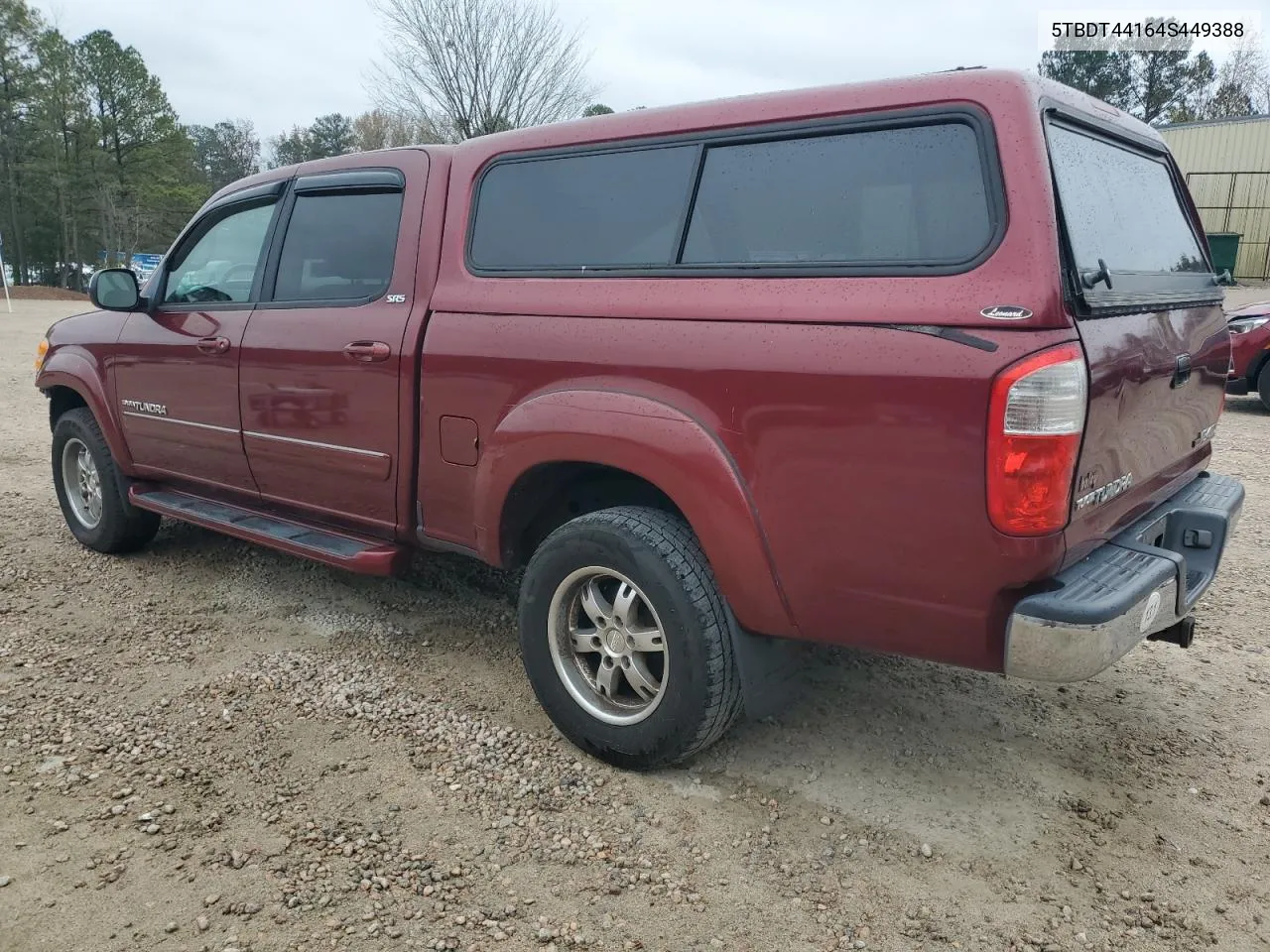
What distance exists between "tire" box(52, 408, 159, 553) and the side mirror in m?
0.82

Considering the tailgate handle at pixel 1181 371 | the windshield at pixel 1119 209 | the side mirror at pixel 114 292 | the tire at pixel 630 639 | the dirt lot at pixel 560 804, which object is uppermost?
the windshield at pixel 1119 209

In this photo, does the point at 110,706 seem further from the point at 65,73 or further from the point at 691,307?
the point at 65,73

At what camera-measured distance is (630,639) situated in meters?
2.90

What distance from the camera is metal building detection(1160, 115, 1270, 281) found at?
75.8ft

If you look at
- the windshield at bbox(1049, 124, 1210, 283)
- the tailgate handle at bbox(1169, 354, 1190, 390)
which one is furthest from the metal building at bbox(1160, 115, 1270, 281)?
the tailgate handle at bbox(1169, 354, 1190, 390)

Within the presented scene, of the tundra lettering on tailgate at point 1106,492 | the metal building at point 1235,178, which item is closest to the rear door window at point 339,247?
the tundra lettering on tailgate at point 1106,492

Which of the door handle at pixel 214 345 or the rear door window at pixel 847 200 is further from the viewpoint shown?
the door handle at pixel 214 345

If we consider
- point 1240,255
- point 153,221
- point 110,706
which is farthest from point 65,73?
point 110,706

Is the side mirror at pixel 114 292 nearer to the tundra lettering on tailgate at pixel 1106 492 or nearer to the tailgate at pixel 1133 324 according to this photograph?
the tailgate at pixel 1133 324

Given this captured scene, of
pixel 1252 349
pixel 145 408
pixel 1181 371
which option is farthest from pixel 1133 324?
pixel 1252 349

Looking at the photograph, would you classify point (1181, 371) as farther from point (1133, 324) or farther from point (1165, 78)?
point (1165, 78)

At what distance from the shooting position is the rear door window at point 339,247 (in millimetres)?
3629

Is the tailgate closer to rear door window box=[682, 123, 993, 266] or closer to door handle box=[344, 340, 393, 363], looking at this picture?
rear door window box=[682, 123, 993, 266]

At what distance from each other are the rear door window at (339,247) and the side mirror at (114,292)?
1.03 metres
